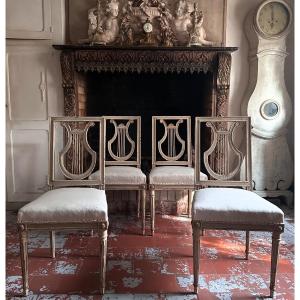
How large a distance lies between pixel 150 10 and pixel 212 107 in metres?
1.03

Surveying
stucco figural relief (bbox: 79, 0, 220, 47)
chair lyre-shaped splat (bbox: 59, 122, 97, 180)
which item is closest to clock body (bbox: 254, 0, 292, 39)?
stucco figural relief (bbox: 79, 0, 220, 47)

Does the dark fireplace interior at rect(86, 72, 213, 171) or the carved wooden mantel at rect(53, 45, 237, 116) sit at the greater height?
the carved wooden mantel at rect(53, 45, 237, 116)

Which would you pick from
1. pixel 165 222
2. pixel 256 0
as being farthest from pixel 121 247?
pixel 256 0

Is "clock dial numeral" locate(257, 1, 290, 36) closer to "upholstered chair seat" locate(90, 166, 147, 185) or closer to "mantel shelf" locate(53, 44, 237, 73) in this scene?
"mantel shelf" locate(53, 44, 237, 73)

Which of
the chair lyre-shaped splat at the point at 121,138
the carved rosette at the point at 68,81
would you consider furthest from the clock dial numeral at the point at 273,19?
the carved rosette at the point at 68,81

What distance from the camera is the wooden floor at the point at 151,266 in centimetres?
166

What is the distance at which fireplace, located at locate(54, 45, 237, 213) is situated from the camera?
286 cm

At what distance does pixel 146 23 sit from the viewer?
2852mm

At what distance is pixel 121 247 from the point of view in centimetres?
220

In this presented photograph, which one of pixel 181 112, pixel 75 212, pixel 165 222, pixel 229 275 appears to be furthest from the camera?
pixel 181 112

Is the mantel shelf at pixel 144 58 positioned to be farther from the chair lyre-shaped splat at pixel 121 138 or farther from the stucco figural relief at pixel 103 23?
the chair lyre-shaped splat at pixel 121 138

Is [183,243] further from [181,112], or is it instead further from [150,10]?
[150,10]

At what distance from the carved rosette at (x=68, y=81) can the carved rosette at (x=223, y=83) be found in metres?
1.30

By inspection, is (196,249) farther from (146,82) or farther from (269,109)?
(146,82)
